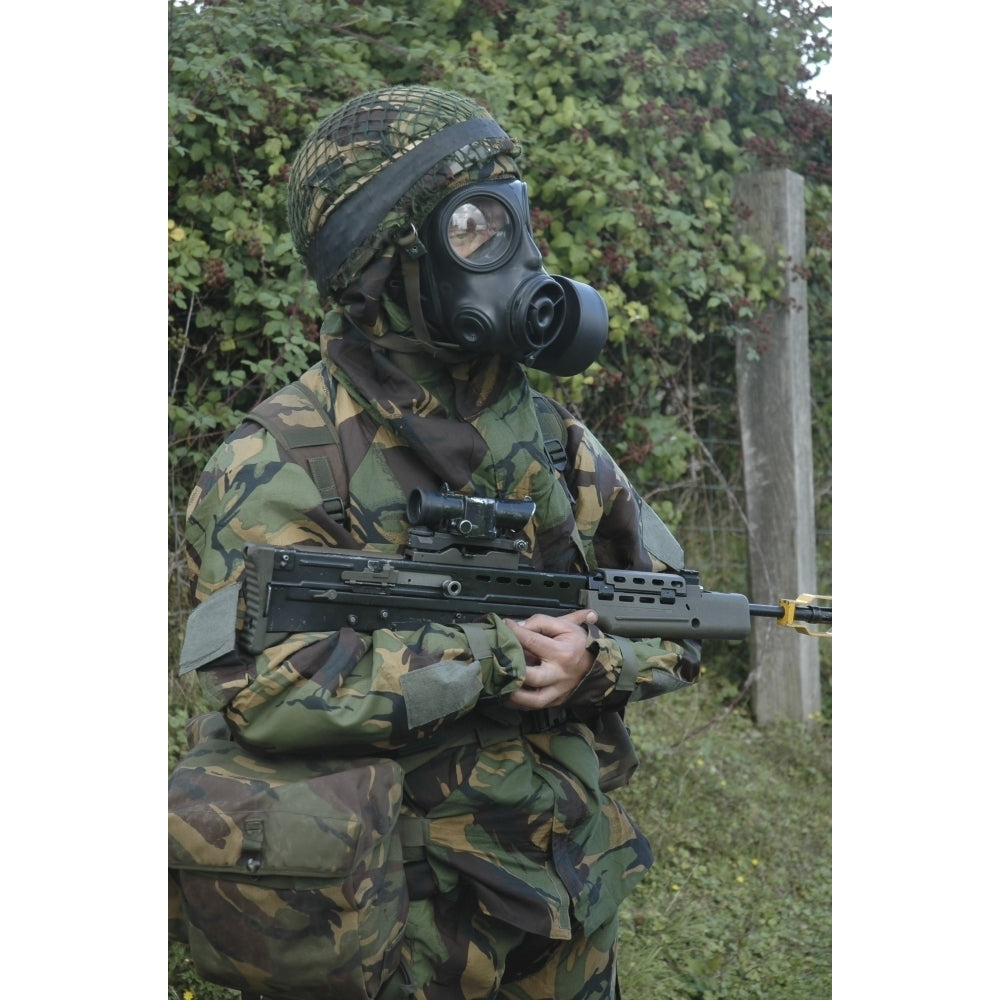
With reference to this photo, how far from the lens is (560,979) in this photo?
8.20ft

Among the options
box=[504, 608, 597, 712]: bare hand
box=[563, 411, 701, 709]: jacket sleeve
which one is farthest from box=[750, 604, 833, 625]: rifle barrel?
box=[504, 608, 597, 712]: bare hand

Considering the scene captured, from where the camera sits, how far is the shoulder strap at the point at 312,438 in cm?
230

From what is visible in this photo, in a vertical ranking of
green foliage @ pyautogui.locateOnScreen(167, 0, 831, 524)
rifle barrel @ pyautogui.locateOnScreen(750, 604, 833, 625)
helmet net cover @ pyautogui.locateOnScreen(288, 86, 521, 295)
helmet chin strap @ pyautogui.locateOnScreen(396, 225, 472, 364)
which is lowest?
Result: rifle barrel @ pyautogui.locateOnScreen(750, 604, 833, 625)

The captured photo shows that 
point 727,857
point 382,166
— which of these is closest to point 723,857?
point 727,857

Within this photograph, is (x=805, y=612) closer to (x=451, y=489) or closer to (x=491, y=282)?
(x=451, y=489)

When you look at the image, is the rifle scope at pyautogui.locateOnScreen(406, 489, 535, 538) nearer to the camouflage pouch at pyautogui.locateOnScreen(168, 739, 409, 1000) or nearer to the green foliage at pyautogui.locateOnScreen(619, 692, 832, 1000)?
the camouflage pouch at pyautogui.locateOnScreen(168, 739, 409, 1000)

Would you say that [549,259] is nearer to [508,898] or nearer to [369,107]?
[369,107]

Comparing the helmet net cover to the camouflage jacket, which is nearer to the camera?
the camouflage jacket

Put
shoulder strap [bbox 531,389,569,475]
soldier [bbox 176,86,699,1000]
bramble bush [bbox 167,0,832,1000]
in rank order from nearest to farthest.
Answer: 1. soldier [bbox 176,86,699,1000]
2. shoulder strap [bbox 531,389,569,475]
3. bramble bush [bbox 167,0,832,1000]

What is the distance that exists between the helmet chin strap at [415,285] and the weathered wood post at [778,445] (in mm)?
3757

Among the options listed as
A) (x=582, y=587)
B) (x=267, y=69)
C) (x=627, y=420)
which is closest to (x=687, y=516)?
(x=627, y=420)

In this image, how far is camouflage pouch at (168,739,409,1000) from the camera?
212 centimetres

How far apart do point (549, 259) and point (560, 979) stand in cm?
336

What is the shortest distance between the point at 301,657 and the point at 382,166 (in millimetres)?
962
